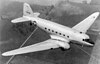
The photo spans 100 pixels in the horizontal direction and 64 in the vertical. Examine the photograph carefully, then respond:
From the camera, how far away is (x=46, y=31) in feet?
139

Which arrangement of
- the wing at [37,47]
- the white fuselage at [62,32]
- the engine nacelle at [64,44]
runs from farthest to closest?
the white fuselage at [62,32] → the engine nacelle at [64,44] → the wing at [37,47]

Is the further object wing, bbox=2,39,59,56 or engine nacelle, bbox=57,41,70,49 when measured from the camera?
engine nacelle, bbox=57,41,70,49

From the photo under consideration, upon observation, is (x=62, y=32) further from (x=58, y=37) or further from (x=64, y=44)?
(x=64, y=44)

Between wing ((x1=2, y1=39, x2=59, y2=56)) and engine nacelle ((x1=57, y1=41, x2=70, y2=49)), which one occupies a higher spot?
engine nacelle ((x1=57, y1=41, x2=70, y2=49))

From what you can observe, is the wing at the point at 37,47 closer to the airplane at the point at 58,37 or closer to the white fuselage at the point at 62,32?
the airplane at the point at 58,37

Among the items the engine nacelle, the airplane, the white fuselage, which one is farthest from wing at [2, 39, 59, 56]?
the white fuselage

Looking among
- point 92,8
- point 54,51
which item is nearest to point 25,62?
point 54,51

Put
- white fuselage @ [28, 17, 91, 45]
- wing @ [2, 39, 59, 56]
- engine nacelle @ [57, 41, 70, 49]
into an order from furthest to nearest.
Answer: white fuselage @ [28, 17, 91, 45] < engine nacelle @ [57, 41, 70, 49] < wing @ [2, 39, 59, 56]

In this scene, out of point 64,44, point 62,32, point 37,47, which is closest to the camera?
point 64,44

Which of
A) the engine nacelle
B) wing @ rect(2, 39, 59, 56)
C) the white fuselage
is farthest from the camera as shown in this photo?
the white fuselage

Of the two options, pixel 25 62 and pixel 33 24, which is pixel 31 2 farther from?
pixel 25 62

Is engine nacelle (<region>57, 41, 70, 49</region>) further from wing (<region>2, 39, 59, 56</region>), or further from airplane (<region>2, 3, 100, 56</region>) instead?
wing (<region>2, 39, 59, 56</region>)

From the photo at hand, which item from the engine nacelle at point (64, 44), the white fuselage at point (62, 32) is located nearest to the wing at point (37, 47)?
the engine nacelle at point (64, 44)

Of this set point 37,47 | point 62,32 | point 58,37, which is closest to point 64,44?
point 58,37
